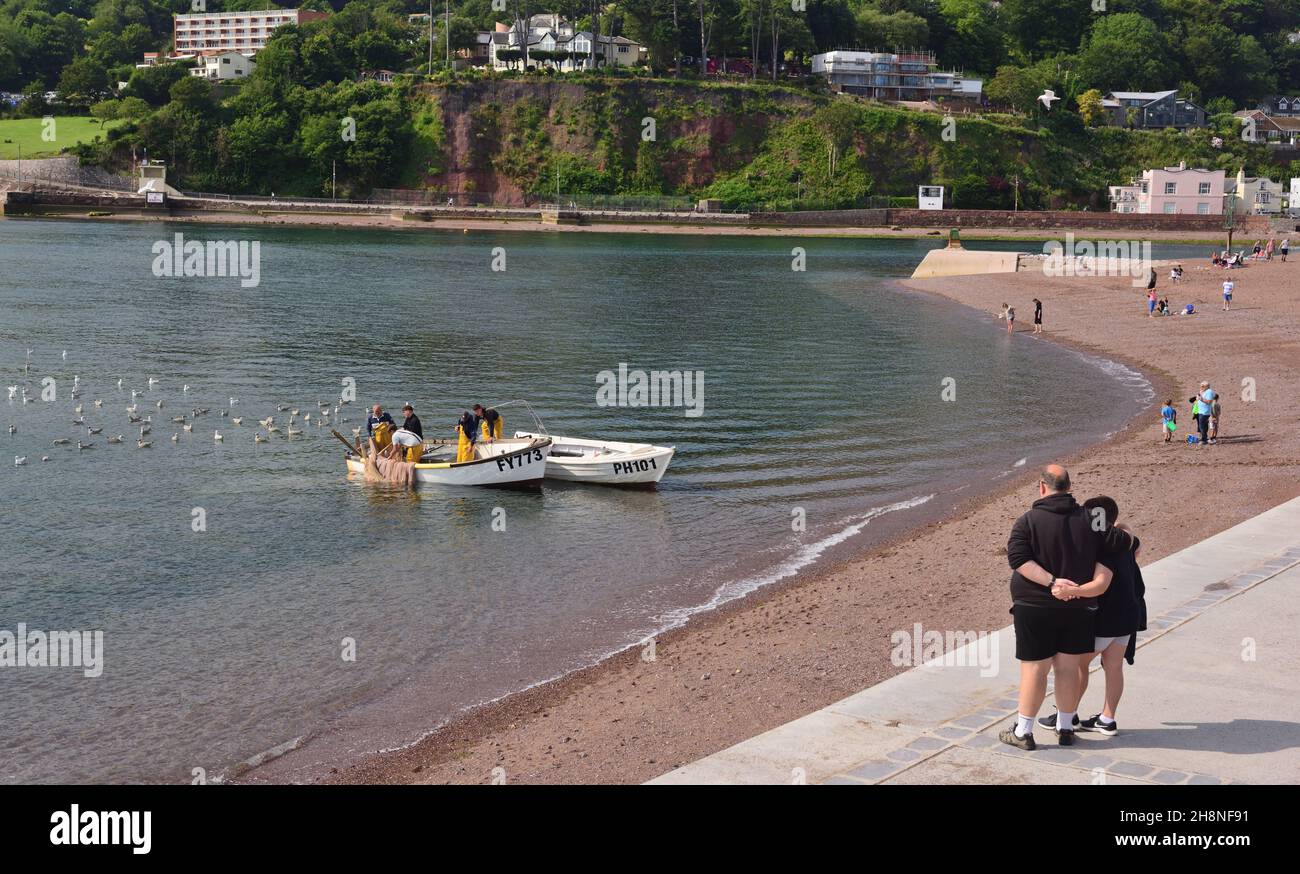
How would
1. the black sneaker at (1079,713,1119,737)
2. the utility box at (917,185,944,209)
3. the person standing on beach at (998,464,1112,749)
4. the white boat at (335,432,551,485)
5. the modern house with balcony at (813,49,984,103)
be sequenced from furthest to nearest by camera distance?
the modern house with balcony at (813,49,984,103)
the utility box at (917,185,944,209)
the white boat at (335,432,551,485)
the black sneaker at (1079,713,1119,737)
the person standing on beach at (998,464,1112,749)

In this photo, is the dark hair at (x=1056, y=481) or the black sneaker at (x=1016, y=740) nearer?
the dark hair at (x=1056, y=481)

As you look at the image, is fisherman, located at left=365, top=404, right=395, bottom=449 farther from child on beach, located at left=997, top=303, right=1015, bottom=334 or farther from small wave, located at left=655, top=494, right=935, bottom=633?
child on beach, located at left=997, top=303, right=1015, bottom=334

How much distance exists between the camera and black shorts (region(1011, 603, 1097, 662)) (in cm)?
1207

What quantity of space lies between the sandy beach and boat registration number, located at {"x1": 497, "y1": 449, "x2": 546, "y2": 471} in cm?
932

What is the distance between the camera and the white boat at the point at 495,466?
31.7 m

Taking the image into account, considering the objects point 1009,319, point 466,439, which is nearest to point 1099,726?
point 466,439

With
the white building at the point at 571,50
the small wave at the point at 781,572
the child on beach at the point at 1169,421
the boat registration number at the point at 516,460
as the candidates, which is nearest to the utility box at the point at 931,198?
the white building at the point at 571,50

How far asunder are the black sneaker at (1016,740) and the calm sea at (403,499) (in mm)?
8061

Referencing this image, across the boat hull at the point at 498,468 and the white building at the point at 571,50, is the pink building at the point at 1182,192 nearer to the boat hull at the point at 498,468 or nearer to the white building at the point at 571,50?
the white building at the point at 571,50

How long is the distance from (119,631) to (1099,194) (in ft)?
552

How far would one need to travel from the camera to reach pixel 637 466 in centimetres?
3138

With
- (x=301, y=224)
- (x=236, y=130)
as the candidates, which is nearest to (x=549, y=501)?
(x=301, y=224)

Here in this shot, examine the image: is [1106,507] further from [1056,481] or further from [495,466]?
[495,466]

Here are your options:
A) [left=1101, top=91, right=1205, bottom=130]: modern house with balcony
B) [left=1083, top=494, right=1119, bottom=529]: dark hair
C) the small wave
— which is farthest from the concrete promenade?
[left=1101, top=91, right=1205, bottom=130]: modern house with balcony
